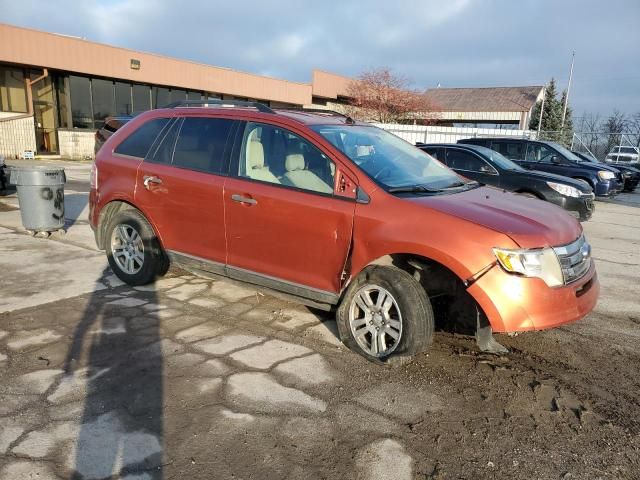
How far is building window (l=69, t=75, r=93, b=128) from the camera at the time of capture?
871 inches

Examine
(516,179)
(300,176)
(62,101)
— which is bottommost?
(516,179)

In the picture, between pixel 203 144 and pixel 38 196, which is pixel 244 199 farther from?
pixel 38 196

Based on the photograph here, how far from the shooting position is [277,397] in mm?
3186

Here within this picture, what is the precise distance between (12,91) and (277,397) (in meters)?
22.8

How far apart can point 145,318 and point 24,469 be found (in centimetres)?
198

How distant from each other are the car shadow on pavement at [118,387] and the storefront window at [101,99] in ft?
69.0

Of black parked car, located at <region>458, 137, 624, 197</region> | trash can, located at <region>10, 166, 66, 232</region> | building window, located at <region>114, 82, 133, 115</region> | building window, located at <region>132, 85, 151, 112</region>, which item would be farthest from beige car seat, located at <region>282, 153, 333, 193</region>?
building window, located at <region>132, 85, 151, 112</region>

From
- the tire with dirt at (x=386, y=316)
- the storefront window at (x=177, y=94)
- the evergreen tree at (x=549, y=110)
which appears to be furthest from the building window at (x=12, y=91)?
the evergreen tree at (x=549, y=110)

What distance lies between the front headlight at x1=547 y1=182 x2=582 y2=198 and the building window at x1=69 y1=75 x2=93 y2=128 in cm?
2071

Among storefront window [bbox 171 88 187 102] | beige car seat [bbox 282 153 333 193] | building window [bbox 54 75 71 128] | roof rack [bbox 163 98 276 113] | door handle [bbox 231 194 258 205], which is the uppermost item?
storefront window [bbox 171 88 187 102]

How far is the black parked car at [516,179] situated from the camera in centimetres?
923

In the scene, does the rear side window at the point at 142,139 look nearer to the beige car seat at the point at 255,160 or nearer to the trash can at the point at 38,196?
the beige car seat at the point at 255,160

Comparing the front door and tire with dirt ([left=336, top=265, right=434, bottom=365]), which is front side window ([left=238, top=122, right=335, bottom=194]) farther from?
tire with dirt ([left=336, top=265, right=434, bottom=365])

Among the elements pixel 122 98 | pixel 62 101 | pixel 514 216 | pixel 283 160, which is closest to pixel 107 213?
pixel 283 160
